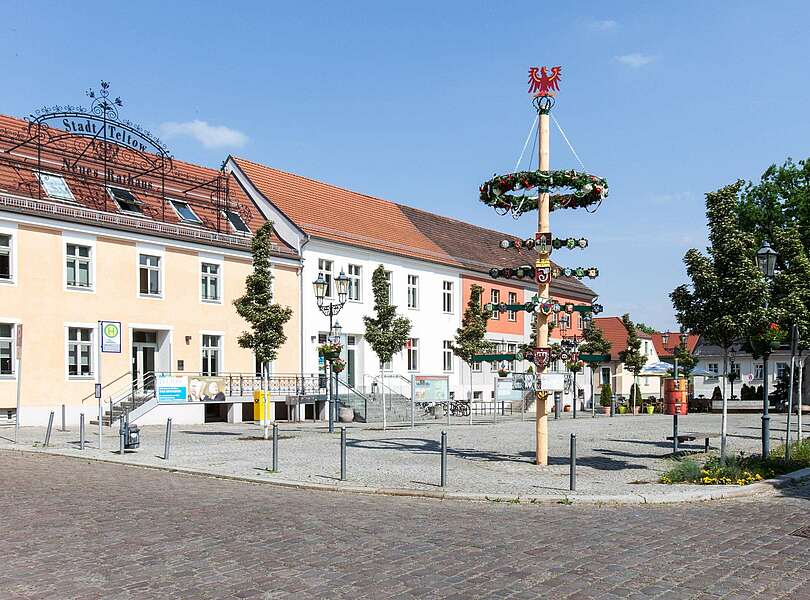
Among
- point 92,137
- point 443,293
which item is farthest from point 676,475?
point 443,293

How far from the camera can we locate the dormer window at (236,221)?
125 feet

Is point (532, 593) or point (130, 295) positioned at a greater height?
point (130, 295)

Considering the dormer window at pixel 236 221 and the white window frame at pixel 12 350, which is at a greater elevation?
the dormer window at pixel 236 221

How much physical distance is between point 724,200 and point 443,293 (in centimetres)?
3211

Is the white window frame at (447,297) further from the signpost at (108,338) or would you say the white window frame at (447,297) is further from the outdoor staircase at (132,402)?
the signpost at (108,338)

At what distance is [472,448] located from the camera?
21.5 m

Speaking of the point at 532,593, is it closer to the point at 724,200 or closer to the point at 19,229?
the point at 724,200

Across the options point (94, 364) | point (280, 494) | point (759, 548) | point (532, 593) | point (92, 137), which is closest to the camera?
point (532, 593)

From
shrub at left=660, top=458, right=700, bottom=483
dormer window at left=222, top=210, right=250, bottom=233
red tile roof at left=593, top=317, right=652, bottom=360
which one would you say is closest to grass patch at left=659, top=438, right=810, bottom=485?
shrub at left=660, top=458, right=700, bottom=483

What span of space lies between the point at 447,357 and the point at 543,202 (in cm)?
3159

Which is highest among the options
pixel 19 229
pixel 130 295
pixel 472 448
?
pixel 19 229

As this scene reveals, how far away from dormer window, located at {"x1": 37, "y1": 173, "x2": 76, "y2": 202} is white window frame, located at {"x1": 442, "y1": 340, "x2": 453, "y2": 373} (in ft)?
75.5

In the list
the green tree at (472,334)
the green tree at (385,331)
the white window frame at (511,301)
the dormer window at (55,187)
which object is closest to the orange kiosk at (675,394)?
the green tree at (472,334)

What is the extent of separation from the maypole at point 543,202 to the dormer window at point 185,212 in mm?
21196
